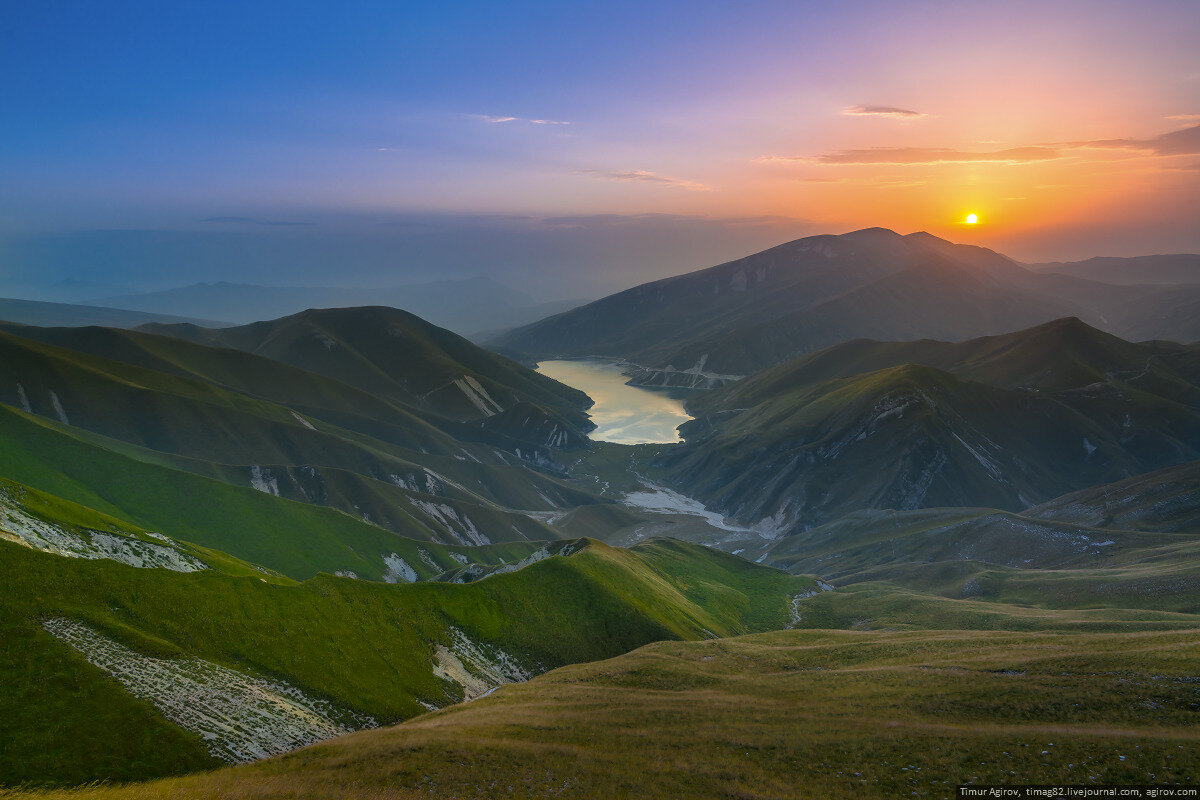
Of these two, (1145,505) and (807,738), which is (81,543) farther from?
(1145,505)

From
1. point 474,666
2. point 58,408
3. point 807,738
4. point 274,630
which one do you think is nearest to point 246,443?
point 58,408

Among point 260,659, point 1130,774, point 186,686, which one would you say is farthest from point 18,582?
point 1130,774

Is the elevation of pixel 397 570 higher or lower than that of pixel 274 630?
lower

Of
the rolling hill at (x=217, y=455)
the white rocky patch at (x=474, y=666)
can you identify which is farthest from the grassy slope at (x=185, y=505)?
the white rocky patch at (x=474, y=666)

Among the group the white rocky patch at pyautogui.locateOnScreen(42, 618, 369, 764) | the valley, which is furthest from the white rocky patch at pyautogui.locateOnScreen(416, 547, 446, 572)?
the white rocky patch at pyautogui.locateOnScreen(42, 618, 369, 764)

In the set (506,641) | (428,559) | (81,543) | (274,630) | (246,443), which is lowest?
(428,559)

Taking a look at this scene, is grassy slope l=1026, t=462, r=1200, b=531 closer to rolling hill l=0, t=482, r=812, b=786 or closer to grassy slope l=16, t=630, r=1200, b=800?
grassy slope l=16, t=630, r=1200, b=800

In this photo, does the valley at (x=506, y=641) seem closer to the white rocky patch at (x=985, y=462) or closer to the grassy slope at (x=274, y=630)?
the grassy slope at (x=274, y=630)

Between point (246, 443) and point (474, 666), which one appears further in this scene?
point (246, 443)
